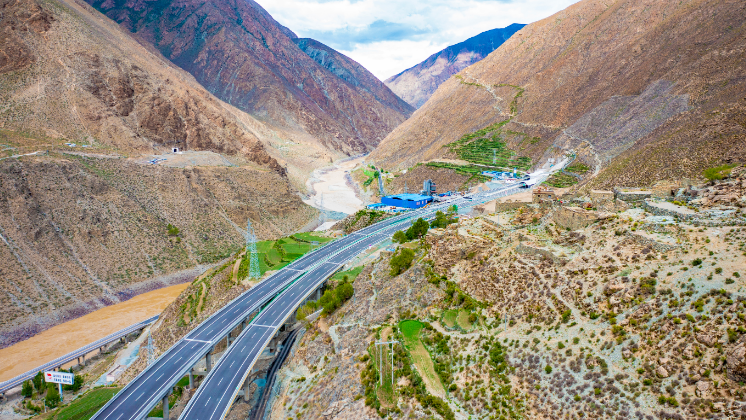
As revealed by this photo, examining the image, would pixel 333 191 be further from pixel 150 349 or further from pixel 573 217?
pixel 573 217

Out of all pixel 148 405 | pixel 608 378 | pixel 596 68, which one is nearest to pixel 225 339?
pixel 148 405

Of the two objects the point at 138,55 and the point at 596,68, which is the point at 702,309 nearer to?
the point at 596,68

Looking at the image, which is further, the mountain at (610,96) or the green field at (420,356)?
the mountain at (610,96)

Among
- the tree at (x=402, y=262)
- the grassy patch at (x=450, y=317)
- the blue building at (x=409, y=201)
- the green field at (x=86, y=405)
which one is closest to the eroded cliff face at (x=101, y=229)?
the green field at (x=86, y=405)

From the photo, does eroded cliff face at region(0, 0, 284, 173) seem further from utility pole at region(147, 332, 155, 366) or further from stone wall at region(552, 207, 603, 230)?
stone wall at region(552, 207, 603, 230)

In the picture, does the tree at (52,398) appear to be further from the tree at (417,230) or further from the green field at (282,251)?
the tree at (417,230)

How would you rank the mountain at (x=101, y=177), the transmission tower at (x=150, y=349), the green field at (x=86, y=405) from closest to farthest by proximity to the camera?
the green field at (x=86, y=405) < the transmission tower at (x=150, y=349) < the mountain at (x=101, y=177)

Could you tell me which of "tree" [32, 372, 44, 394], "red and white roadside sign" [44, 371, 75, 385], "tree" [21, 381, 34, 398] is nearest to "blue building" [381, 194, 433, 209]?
"red and white roadside sign" [44, 371, 75, 385]
